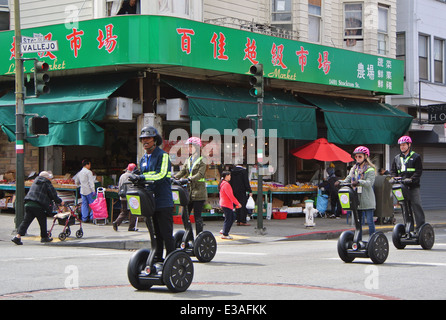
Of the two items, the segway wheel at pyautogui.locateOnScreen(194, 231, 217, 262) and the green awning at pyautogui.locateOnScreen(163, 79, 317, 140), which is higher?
the green awning at pyautogui.locateOnScreen(163, 79, 317, 140)

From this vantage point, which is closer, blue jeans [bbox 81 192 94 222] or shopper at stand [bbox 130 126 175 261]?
shopper at stand [bbox 130 126 175 261]

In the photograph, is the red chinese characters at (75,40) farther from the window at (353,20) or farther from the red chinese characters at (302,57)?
the window at (353,20)

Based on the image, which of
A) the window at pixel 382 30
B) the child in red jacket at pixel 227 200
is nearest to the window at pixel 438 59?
the window at pixel 382 30

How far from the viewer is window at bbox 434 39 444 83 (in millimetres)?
29219

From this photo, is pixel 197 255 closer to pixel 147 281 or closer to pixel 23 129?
pixel 147 281

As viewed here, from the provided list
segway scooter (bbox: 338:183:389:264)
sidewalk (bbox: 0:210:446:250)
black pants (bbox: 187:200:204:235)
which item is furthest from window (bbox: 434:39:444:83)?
segway scooter (bbox: 338:183:389:264)

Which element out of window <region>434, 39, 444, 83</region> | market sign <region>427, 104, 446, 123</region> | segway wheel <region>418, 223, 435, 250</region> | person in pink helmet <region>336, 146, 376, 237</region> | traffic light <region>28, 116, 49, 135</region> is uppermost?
window <region>434, 39, 444, 83</region>

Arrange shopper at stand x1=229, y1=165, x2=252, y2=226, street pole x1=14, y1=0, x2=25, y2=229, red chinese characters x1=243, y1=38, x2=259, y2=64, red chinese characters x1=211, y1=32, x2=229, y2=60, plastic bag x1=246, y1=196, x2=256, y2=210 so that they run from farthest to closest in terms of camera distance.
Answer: red chinese characters x1=243, y1=38, x2=259, y2=64 < plastic bag x1=246, y1=196, x2=256, y2=210 < red chinese characters x1=211, y1=32, x2=229, y2=60 < shopper at stand x1=229, y1=165, x2=252, y2=226 < street pole x1=14, y1=0, x2=25, y2=229

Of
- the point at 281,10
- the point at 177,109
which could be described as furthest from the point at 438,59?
the point at 177,109

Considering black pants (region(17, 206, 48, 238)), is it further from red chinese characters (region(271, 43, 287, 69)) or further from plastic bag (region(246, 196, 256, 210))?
red chinese characters (region(271, 43, 287, 69))

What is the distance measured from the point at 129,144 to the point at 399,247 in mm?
10938

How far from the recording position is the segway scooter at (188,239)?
10.4 meters

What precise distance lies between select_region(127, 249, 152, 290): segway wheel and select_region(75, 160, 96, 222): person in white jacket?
34.5 feet

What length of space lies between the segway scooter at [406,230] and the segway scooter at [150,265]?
17.8ft
